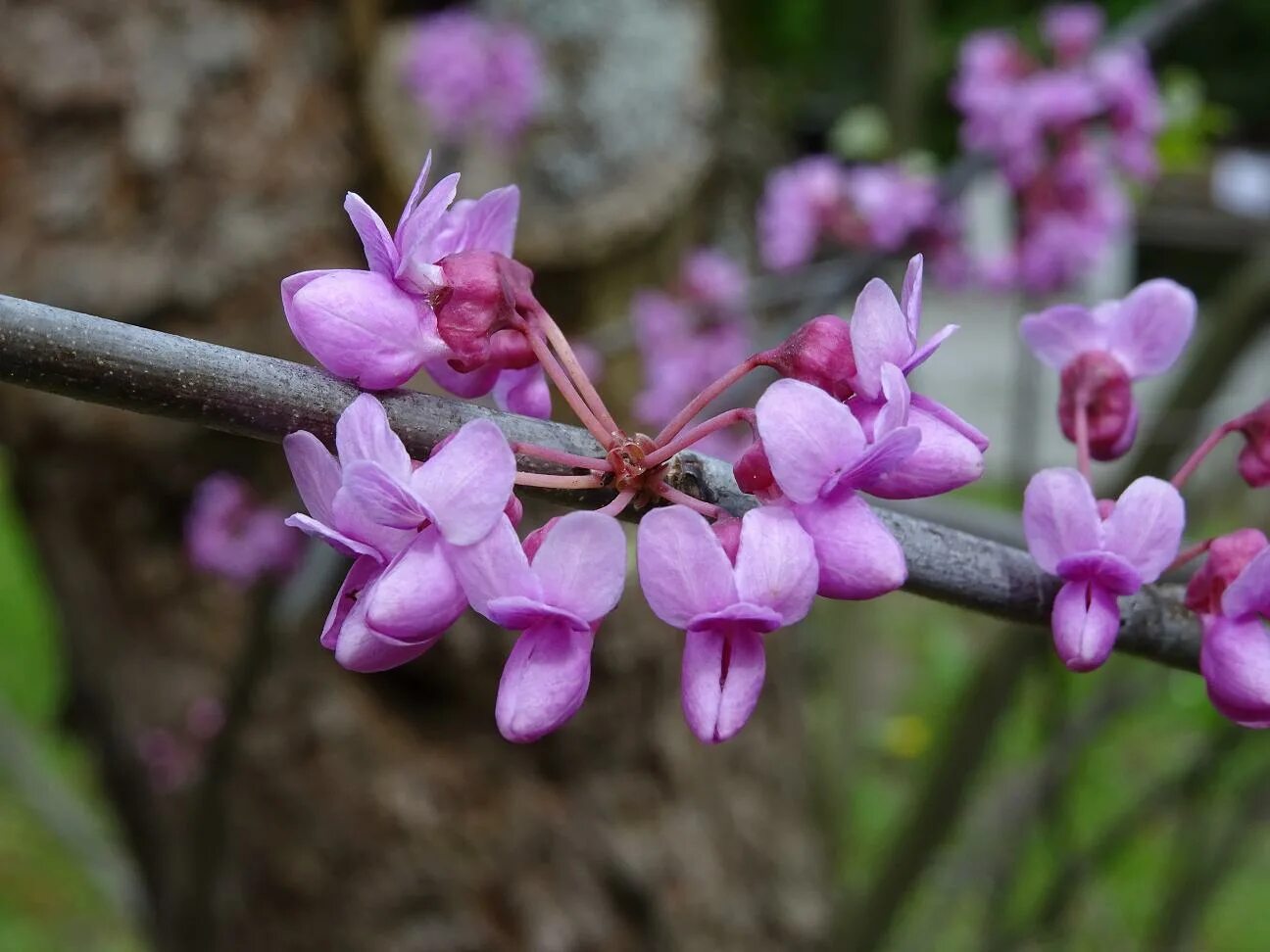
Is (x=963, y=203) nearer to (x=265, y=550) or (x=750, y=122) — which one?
(x=750, y=122)

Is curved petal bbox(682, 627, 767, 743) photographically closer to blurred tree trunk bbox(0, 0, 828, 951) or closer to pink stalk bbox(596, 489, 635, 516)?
pink stalk bbox(596, 489, 635, 516)

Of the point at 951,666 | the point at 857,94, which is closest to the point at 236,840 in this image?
the point at 951,666

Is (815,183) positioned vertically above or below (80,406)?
above

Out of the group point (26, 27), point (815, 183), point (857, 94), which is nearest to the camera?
point (26, 27)

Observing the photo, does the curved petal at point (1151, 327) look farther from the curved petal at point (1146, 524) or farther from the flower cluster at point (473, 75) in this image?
the flower cluster at point (473, 75)

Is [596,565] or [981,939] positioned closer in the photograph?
[596,565]

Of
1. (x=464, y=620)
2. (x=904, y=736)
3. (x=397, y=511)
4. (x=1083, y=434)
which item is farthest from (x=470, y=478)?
(x=904, y=736)
